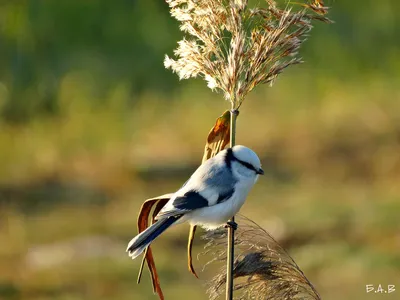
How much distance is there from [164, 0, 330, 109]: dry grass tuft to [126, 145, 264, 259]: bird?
31 centimetres

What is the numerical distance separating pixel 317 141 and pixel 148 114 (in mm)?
1449

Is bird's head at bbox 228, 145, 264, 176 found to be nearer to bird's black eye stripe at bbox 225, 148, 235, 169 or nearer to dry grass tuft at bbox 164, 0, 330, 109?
bird's black eye stripe at bbox 225, 148, 235, 169

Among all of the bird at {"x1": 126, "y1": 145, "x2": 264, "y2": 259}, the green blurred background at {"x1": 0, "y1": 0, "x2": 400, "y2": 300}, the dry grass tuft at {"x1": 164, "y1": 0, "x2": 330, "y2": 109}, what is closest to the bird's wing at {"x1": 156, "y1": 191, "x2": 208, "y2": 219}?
Result: the bird at {"x1": 126, "y1": 145, "x2": 264, "y2": 259}

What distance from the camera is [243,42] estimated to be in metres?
2.14

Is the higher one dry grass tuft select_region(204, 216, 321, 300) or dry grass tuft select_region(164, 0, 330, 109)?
dry grass tuft select_region(164, 0, 330, 109)

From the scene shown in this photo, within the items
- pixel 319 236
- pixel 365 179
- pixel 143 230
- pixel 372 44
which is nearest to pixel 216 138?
pixel 143 230

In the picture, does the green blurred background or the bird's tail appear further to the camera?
the green blurred background

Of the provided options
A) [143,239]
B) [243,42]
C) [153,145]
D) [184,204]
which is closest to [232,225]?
[184,204]

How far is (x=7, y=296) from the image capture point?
577 cm

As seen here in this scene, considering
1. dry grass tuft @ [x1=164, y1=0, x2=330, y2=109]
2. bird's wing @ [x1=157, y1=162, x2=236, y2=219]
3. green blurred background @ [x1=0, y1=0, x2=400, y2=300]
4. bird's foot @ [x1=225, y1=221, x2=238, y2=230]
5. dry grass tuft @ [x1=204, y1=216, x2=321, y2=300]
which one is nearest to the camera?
dry grass tuft @ [x1=164, y1=0, x2=330, y2=109]

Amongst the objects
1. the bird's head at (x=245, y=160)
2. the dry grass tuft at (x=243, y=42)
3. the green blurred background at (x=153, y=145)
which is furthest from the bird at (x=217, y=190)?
the green blurred background at (x=153, y=145)

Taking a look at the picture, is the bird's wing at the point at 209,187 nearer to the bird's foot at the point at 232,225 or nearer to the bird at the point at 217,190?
the bird at the point at 217,190

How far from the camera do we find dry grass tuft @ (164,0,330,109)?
2160 millimetres

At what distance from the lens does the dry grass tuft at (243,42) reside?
2160 millimetres
